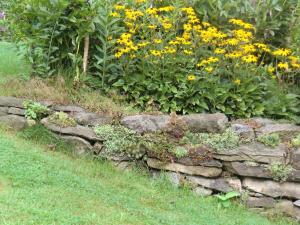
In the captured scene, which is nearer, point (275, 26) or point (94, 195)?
point (94, 195)

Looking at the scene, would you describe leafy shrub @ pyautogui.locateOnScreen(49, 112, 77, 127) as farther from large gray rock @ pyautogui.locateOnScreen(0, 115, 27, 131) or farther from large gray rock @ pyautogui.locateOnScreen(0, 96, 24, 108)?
large gray rock @ pyautogui.locateOnScreen(0, 96, 24, 108)

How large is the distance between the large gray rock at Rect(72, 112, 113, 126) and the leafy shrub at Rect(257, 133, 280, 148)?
190 cm

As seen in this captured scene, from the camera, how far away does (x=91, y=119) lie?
6766 millimetres

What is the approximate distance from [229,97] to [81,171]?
2.42 metres

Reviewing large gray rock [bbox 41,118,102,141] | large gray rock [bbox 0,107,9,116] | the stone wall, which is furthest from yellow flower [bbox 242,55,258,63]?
large gray rock [bbox 0,107,9,116]

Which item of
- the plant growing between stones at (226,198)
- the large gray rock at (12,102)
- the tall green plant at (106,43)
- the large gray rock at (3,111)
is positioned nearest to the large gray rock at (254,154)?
the plant growing between stones at (226,198)

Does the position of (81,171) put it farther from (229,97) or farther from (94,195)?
(229,97)

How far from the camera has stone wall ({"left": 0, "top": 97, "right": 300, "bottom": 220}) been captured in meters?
6.20

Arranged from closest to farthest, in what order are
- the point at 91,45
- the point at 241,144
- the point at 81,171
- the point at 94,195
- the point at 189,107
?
the point at 94,195 < the point at 81,171 < the point at 241,144 < the point at 189,107 < the point at 91,45

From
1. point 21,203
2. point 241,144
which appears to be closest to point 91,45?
point 241,144

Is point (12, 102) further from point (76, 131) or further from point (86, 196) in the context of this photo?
point (86, 196)

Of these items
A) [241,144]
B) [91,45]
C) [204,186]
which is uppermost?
[91,45]

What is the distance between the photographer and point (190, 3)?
8.14 m

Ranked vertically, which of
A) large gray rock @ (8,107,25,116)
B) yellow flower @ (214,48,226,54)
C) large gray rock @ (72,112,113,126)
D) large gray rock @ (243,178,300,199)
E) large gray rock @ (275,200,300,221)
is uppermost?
yellow flower @ (214,48,226,54)
